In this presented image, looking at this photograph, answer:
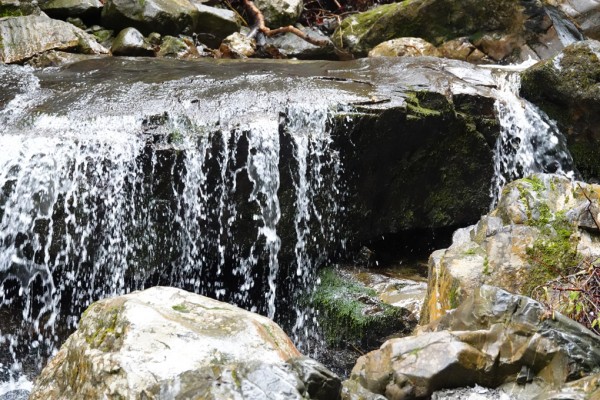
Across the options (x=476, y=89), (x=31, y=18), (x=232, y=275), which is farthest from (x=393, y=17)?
(x=232, y=275)

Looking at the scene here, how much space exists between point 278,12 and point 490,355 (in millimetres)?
10062

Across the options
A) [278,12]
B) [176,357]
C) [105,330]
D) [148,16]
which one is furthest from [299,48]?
[176,357]

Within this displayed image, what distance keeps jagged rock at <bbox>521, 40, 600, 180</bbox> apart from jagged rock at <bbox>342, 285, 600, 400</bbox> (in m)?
5.24

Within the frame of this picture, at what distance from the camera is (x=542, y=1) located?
11.3 metres

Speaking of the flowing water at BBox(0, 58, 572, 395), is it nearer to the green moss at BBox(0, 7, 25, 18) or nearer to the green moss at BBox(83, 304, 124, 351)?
the green moss at BBox(83, 304, 124, 351)

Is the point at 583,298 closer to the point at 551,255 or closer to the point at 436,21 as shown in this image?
the point at 551,255

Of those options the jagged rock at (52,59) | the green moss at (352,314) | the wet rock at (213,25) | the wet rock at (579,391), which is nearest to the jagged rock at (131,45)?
the jagged rock at (52,59)

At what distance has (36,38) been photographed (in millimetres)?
8828

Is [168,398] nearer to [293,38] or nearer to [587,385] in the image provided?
[587,385]

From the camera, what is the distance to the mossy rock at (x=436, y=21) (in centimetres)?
1107

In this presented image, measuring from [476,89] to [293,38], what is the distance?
4.68 m

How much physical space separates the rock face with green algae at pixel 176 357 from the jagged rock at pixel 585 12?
1040cm

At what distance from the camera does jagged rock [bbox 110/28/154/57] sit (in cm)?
956

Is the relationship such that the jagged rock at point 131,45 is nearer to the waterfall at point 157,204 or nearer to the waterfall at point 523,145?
the waterfall at point 157,204
